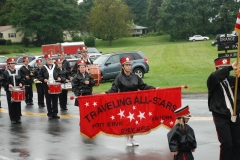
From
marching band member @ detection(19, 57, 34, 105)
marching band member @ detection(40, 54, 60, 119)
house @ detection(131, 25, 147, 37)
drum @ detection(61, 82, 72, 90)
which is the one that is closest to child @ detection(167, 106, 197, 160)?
marching band member @ detection(40, 54, 60, 119)

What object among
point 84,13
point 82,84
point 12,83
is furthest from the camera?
point 84,13

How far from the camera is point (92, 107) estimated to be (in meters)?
10.7

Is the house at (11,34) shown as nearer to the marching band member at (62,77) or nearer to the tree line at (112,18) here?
the tree line at (112,18)

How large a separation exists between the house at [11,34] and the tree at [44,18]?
239 inches

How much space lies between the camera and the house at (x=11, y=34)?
106 m

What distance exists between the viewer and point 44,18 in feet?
315

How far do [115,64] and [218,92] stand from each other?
66.8ft

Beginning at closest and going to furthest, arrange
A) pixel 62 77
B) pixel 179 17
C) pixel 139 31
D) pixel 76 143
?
pixel 76 143
pixel 62 77
pixel 179 17
pixel 139 31

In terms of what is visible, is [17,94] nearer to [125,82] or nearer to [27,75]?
[27,75]

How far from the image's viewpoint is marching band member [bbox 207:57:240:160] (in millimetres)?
8016

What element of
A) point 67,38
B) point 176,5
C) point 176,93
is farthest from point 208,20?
point 176,93

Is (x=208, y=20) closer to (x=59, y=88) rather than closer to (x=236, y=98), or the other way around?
(x=59, y=88)

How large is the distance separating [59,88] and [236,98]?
8.33 meters

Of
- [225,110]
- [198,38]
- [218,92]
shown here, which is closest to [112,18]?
[198,38]
